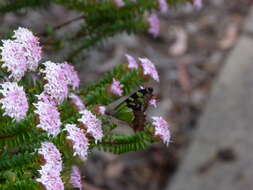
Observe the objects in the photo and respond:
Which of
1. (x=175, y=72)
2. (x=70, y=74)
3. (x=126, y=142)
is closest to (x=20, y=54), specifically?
(x=70, y=74)

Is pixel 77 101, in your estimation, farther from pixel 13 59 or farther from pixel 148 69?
pixel 13 59

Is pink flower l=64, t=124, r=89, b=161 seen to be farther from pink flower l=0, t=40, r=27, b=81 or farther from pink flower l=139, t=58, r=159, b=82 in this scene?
pink flower l=139, t=58, r=159, b=82

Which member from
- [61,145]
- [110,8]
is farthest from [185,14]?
[61,145]

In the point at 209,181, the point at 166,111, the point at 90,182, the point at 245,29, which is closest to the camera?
the point at 209,181

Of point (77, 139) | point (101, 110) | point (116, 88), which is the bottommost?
point (77, 139)

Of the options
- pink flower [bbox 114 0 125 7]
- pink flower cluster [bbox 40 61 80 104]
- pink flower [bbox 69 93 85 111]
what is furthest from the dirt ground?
pink flower cluster [bbox 40 61 80 104]

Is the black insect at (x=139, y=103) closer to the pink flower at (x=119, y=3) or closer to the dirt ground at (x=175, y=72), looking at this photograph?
the pink flower at (x=119, y=3)

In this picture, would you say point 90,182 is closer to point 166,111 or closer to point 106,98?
Result: point 166,111
